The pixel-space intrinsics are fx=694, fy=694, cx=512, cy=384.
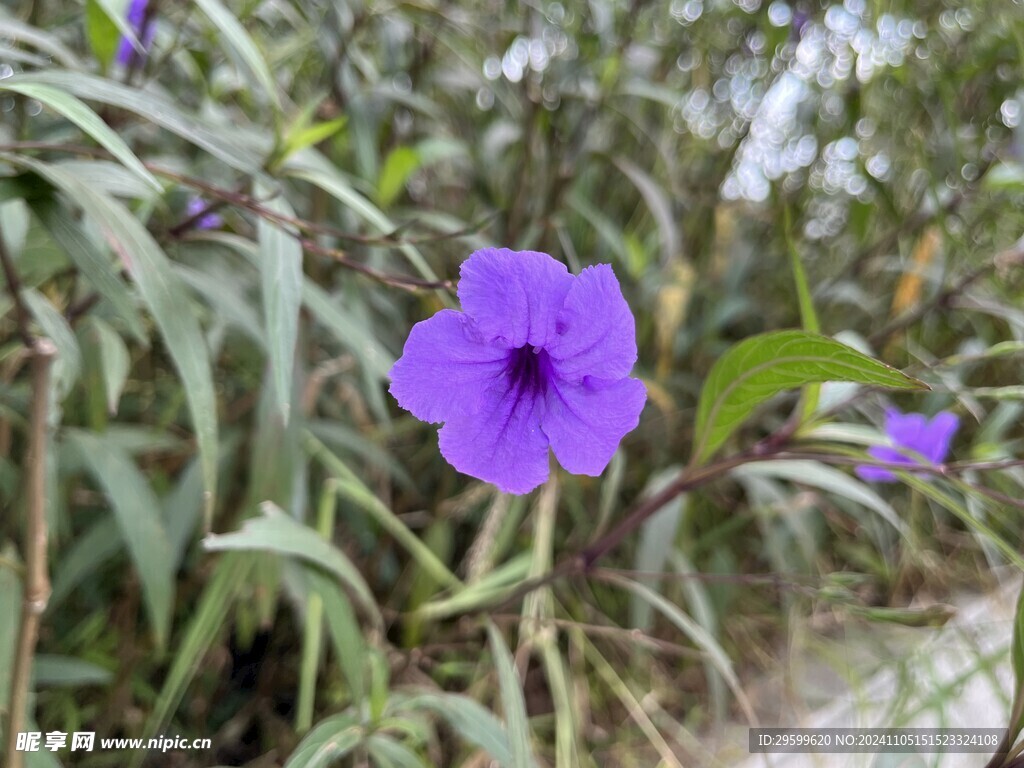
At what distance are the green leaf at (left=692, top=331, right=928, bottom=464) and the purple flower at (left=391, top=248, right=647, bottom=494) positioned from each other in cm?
12

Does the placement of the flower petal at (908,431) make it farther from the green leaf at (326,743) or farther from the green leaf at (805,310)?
the green leaf at (326,743)

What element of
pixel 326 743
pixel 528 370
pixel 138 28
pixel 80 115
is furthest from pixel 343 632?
pixel 138 28

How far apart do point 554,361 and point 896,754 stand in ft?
1.99

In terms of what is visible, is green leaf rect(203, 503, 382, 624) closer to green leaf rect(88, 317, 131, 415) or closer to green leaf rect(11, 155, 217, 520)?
green leaf rect(11, 155, 217, 520)

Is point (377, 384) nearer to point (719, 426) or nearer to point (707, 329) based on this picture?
point (719, 426)

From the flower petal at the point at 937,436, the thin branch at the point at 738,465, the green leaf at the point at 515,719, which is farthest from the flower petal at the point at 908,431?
the green leaf at the point at 515,719

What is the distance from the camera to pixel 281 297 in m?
0.48

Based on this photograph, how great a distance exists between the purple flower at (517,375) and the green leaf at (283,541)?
0.77ft

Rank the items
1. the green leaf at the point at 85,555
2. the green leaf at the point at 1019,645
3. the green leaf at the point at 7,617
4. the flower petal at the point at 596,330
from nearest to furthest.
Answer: the flower petal at the point at 596,330
the green leaf at the point at 1019,645
the green leaf at the point at 7,617
the green leaf at the point at 85,555

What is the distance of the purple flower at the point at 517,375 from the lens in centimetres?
36

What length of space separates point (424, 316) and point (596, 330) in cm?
65

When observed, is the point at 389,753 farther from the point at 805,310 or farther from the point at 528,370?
the point at 805,310

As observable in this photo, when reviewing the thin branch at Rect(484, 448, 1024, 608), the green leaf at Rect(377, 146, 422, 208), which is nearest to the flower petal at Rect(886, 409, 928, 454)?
the thin branch at Rect(484, 448, 1024, 608)

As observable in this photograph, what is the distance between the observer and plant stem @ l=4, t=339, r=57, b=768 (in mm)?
482
